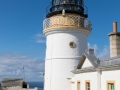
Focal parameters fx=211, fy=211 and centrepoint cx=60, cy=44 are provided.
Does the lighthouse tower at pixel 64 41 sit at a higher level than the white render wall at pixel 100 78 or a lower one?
higher

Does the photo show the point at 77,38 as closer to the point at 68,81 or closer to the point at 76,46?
the point at 76,46

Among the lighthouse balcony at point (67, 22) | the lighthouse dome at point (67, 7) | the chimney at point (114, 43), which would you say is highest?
the lighthouse dome at point (67, 7)

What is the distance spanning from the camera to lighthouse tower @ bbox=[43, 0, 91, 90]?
19.3 metres

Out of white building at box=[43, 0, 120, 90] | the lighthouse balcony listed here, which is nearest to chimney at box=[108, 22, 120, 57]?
white building at box=[43, 0, 120, 90]

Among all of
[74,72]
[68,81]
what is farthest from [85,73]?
[68,81]

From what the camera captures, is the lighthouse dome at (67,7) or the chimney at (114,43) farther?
the lighthouse dome at (67,7)

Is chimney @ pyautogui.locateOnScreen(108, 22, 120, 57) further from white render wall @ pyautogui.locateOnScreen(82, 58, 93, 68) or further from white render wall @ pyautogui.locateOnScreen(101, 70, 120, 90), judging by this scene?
white render wall @ pyautogui.locateOnScreen(101, 70, 120, 90)

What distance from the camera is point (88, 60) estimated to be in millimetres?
15812

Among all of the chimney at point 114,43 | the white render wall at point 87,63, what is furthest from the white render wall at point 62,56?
the chimney at point 114,43

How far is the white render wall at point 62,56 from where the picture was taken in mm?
19281

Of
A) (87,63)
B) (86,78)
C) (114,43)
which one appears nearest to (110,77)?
(114,43)

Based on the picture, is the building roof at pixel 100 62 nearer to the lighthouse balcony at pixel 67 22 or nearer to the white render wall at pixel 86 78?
the white render wall at pixel 86 78

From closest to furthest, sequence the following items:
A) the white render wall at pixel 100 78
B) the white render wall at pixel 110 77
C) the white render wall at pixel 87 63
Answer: the white render wall at pixel 110 77
the white render wall at pixel 100 78
the white render wall at pixel 87 63

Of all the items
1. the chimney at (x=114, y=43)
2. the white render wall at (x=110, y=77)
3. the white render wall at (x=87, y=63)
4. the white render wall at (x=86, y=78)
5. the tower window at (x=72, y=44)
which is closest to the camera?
the white render wall at (x=110, y=77)
